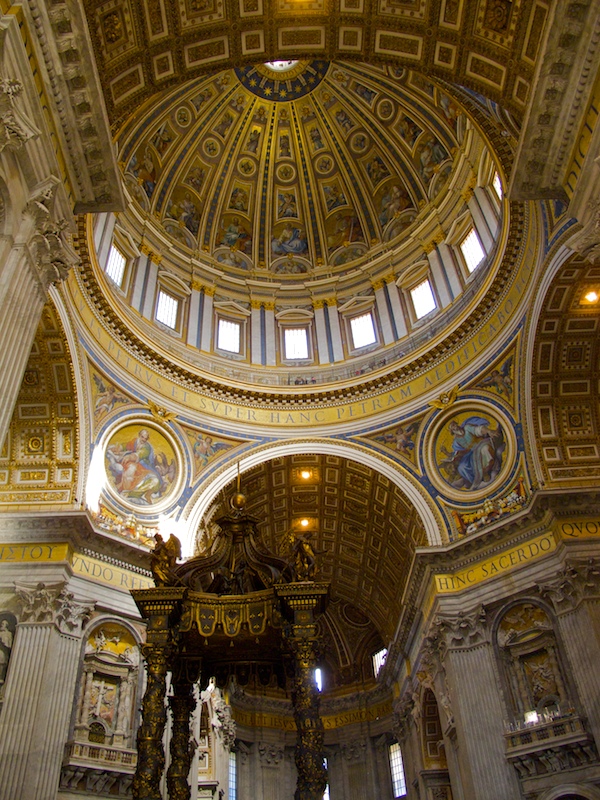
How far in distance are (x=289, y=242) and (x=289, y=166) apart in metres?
3.14

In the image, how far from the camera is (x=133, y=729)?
16.4 meters

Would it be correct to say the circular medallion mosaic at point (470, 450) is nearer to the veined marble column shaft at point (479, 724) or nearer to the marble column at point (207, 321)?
the veined marble column shaft at point (479, 724)

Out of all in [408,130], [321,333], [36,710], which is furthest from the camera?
[321,333]

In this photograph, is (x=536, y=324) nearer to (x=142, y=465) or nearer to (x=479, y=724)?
(x=479, y=724)

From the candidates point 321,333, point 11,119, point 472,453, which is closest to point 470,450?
point 472,453

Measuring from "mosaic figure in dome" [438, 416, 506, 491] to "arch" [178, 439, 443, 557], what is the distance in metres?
1.18

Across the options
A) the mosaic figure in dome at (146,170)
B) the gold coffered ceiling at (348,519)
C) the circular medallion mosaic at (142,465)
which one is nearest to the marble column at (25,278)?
the circular medallion mosaic at (142,465)

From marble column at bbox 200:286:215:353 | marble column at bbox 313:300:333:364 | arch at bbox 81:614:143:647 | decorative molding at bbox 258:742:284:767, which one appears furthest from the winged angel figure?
decorative molding at bbox 258:742:284:767

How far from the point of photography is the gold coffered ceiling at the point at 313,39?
38.3 ft

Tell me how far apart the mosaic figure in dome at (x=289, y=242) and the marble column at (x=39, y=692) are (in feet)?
56.3

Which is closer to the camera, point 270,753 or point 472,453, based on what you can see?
point 472,453

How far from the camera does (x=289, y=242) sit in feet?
94.9

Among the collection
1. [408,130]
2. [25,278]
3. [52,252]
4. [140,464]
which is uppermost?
[408,130]

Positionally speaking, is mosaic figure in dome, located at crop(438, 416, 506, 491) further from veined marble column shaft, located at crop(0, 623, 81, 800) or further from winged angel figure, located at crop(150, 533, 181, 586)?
veined marble column shaft, located at crop(0, 623, 81, 800)
